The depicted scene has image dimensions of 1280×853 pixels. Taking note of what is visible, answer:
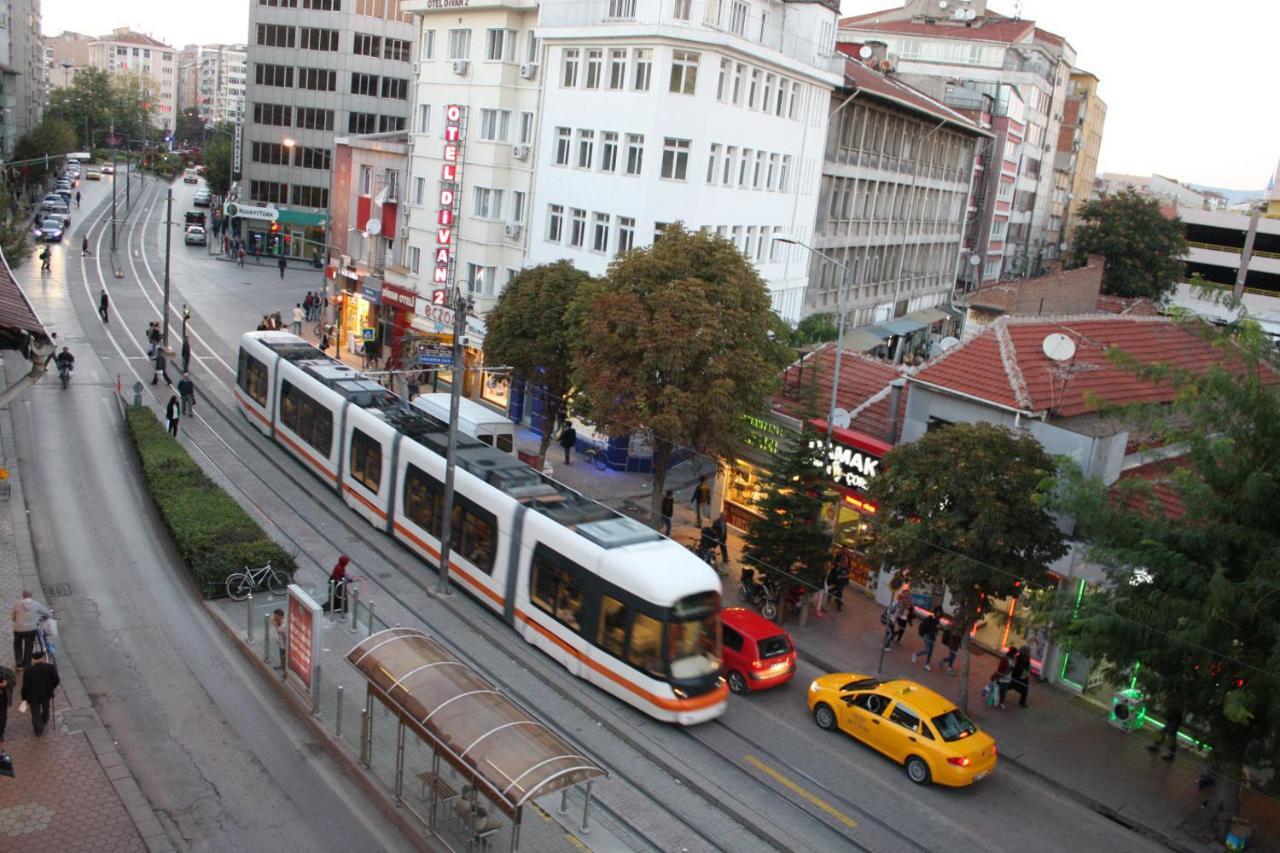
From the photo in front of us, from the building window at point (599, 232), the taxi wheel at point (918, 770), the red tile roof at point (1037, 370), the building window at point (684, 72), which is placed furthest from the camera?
the building window at point (599, 232)

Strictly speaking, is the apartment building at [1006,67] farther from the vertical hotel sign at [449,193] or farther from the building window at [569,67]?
the building window at [569,67]

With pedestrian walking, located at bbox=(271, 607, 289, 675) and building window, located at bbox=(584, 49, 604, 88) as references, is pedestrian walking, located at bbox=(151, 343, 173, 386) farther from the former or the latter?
pedestrian walking, located at bbox=(271, 607, 289, 675)

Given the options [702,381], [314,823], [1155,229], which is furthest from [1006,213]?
[314,823]

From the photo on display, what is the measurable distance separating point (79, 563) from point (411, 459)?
22.7 feet

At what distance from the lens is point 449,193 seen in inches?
1535

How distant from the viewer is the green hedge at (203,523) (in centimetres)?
1986

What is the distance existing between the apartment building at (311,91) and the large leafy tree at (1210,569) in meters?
63.8

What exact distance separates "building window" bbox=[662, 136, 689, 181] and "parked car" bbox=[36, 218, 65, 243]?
5076 cm

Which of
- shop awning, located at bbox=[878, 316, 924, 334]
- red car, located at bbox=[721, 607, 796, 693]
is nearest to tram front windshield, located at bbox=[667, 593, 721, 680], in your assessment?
red car, located at bbox=[721, 607, 796, 693]

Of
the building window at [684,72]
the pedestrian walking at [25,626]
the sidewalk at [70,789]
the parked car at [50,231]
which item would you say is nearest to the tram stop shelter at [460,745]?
the sidewalk at [70,789]

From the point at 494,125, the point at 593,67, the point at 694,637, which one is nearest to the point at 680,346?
the point at 694,637

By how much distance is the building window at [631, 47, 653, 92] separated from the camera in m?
32.0

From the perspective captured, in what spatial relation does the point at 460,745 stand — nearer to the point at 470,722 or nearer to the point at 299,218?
the point at 470,722

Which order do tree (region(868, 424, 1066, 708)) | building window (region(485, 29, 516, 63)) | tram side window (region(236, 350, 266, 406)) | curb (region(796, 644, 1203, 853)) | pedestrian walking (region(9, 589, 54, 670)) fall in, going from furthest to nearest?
building window (region(485, 29, 516, 63))
tram side window (region(236, 350, 266, 406))
tree (region(868, 424, 1066, 708))
curb (region(796, 644, 1203, 853))
pedestrian walking (region(9, 589, 54, 670))
